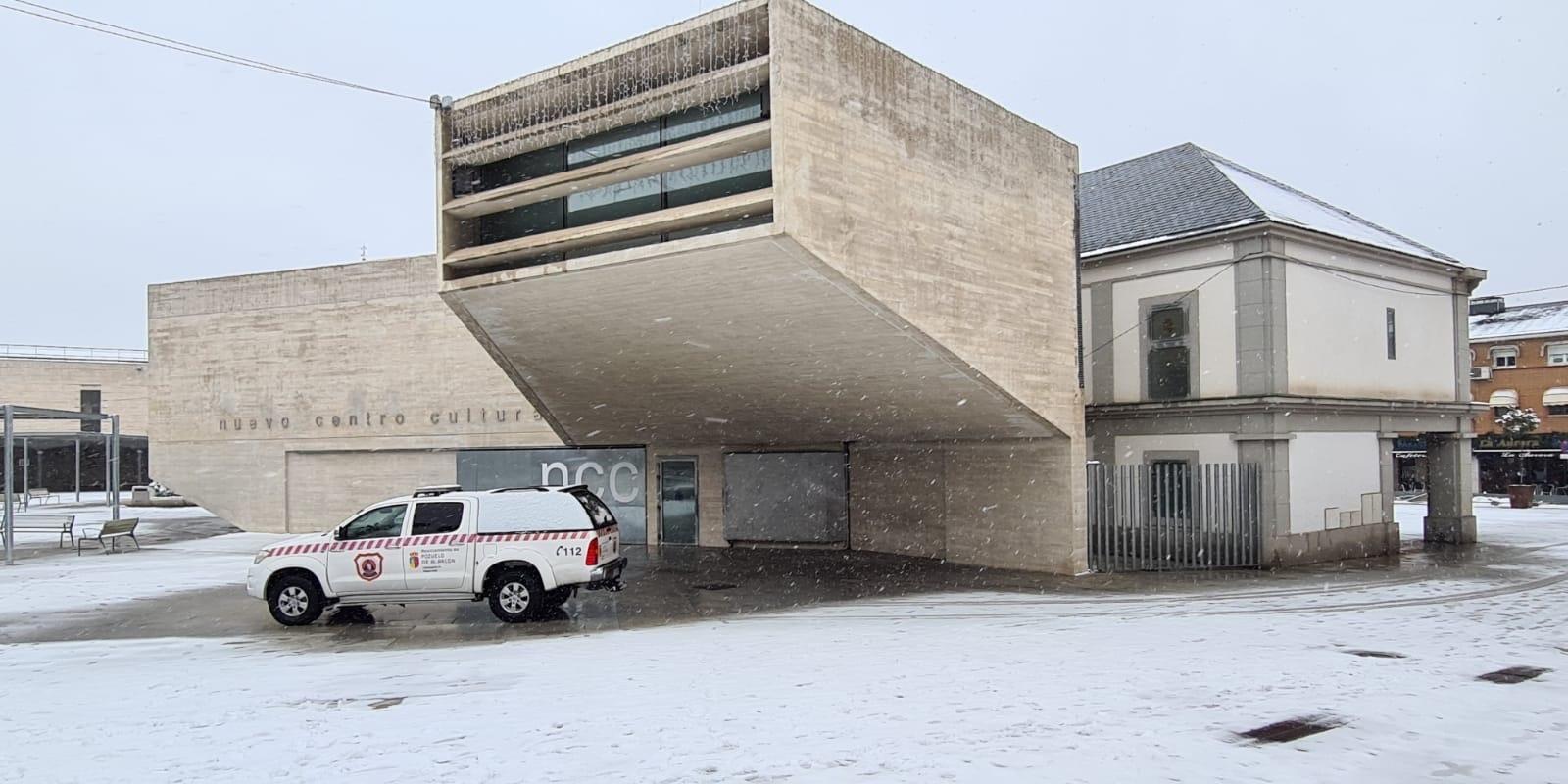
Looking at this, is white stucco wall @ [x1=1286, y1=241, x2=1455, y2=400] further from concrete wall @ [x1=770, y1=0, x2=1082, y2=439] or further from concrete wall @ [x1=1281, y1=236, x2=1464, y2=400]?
concrete wall @ [x1=770, y1=0, x2=1082, y2=439]

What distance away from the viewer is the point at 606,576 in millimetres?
13273

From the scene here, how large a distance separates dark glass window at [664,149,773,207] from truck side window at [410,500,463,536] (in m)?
4.94

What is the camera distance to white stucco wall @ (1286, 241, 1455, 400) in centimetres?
1869

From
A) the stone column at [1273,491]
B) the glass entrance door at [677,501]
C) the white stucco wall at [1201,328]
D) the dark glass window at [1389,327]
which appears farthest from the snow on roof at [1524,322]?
the glass entrance door at [677,501]

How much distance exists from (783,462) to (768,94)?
10851mm

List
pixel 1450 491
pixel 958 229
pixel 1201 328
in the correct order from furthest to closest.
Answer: pixel 1450 491
pixel 1201 328
pixel 958 229

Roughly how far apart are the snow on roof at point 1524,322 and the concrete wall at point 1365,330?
26.5 m

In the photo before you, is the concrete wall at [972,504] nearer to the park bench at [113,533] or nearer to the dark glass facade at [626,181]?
the dark glass facade at [626,181]

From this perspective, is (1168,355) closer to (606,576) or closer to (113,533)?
(606,576)

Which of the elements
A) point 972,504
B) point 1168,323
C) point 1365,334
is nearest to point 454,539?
point 972,504

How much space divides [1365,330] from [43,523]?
119 ft

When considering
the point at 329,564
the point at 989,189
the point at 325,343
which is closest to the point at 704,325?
the point at 989,189

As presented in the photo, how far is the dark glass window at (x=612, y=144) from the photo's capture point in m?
14.1

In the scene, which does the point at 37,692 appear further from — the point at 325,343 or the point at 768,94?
the point at 325,343
